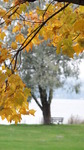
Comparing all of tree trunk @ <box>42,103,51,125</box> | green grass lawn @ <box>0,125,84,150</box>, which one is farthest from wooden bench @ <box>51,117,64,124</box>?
green grass lawn @ <box>0,125,84,150</box>

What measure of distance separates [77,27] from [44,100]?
1610cm

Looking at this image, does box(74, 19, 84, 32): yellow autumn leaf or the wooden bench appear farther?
the wooden bench

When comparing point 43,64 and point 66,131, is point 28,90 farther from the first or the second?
point 43,64

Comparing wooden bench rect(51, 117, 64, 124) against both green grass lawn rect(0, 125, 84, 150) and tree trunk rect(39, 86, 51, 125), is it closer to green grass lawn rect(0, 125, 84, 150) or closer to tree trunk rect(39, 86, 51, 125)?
tree trunk rect(39, 86, 51, 125)

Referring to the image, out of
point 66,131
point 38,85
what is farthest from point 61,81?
point 66,131

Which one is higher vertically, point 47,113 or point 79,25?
point 47,113

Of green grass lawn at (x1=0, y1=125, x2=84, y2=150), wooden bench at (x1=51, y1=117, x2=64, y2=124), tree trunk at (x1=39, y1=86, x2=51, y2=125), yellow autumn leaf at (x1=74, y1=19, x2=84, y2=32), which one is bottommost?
yellow autumn leaf at (x1=74, y1=19, x2=84, y2=32)

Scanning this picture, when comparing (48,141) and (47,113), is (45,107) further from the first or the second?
(48,141)

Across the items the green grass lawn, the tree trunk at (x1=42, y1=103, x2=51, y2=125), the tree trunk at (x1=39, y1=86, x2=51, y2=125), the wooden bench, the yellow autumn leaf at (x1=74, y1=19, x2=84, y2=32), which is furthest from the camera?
the wooden bench

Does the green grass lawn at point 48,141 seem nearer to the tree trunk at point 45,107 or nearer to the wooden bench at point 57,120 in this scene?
the tree trunk at point 45,107

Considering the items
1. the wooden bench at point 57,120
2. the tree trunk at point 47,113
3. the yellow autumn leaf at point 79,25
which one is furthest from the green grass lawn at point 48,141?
the yellow autumn leaf at point 79,25

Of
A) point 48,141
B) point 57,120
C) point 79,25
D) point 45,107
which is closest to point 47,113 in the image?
point 45,107

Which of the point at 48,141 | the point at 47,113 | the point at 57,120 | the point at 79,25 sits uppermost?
the point at 47,113

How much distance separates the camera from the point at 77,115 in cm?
1830
